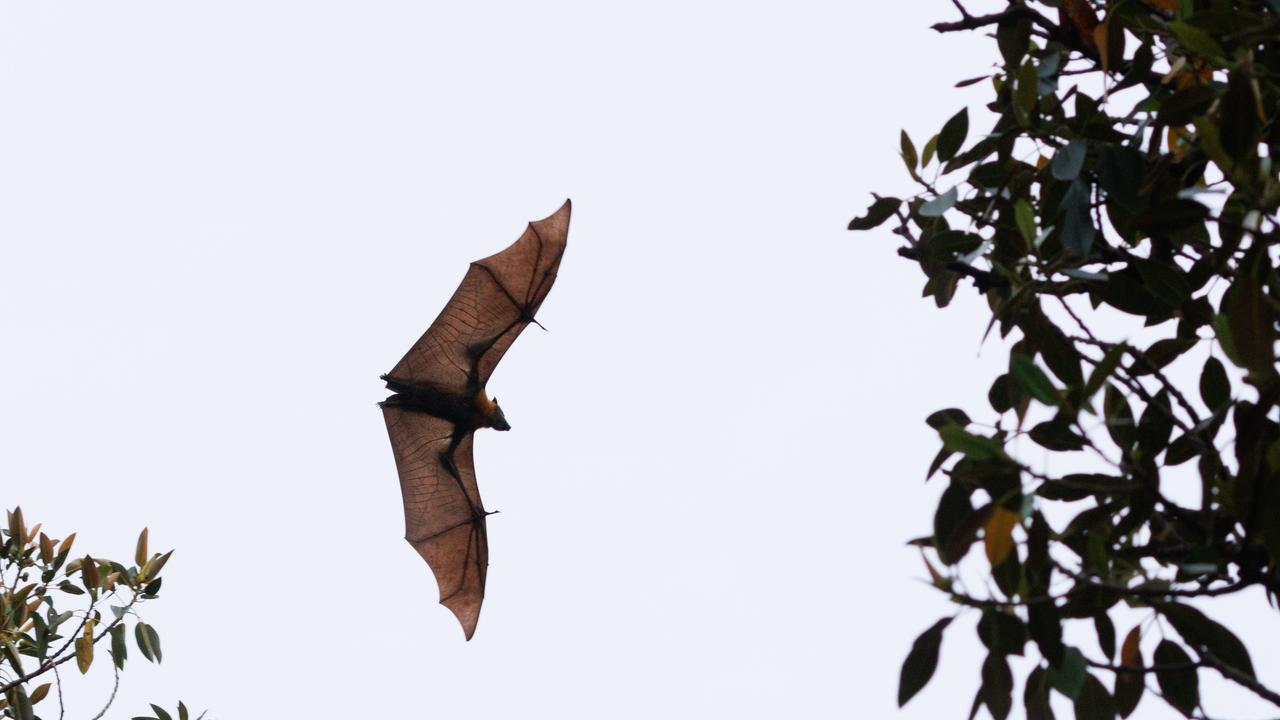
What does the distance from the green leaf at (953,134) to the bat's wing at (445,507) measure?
4.03 m

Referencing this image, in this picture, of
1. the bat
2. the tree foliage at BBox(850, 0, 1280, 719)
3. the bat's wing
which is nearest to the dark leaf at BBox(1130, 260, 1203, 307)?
the tree foliage at BBox(850, 0, 1280, 719)

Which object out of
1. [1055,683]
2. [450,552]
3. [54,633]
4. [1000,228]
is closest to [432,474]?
[450,552]

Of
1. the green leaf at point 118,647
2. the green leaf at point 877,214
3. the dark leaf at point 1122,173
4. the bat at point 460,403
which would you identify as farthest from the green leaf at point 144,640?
the dark leaf at point 1122,173

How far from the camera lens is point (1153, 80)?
A: 2555 mm

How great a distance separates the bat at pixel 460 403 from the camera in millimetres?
5875

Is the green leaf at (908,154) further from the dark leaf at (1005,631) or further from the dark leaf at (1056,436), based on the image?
the dark leaf at (1005,631)

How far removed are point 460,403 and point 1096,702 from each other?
14.5ft

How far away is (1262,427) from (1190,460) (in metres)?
0.53

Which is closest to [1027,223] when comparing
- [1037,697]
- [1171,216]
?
[1171,216]

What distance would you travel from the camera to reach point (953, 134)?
9.25 ft

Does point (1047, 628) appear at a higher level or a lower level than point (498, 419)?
lower

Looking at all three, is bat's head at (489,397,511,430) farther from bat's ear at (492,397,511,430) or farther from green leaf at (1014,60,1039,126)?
green leaf at (1014,60,1039,126)

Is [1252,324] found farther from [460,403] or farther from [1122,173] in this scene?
[460,403]

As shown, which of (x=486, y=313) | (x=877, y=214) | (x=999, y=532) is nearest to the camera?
(x=999, y=532)
